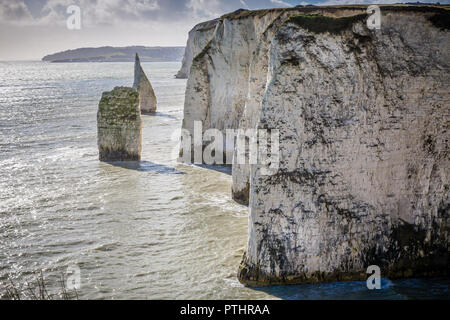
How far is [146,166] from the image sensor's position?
13688 mm

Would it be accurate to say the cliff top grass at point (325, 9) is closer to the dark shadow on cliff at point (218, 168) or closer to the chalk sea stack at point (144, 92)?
the dark shadow on cliff at point (218, 168)

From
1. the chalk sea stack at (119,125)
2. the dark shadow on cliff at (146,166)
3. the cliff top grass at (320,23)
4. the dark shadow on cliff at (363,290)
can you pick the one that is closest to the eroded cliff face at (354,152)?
the cliff top grass at (320,23)

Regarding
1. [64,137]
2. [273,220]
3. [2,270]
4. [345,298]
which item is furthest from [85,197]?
[64,137]

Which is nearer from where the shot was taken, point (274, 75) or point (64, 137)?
point (274, 75)

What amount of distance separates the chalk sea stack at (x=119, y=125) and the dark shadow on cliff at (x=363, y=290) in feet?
29.5

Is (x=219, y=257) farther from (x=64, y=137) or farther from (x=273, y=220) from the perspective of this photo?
(x=64, y=137)

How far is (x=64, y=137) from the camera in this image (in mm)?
19359

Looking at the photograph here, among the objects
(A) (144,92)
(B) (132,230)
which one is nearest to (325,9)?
(B) (132,230)

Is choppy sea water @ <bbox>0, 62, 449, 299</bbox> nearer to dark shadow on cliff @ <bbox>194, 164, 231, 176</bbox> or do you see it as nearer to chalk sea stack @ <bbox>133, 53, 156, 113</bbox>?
dark shadow on cliff @ <bbox>194, 164, 231, 176</bbox>

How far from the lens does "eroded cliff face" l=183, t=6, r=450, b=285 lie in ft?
18.4

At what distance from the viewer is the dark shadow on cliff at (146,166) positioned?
13.1 m

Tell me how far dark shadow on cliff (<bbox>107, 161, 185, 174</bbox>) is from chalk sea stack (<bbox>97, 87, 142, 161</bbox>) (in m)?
0.23

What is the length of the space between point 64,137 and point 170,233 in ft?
43.1

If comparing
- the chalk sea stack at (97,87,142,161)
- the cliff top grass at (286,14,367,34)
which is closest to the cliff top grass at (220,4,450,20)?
the cliff top grass at (286,14,367,34)
